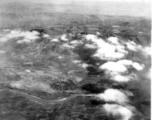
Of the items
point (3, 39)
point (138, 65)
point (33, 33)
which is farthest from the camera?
point (33, 33)

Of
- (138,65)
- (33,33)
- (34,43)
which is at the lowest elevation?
(138,65)

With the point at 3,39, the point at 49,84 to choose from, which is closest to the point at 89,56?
the point at 49,84

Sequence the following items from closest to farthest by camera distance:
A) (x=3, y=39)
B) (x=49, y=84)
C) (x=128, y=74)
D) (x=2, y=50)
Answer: (x=49, y=84)
(x=128, y=74)
(x=2, y=50)
(x=3, y=39)

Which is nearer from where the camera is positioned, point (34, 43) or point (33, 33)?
point (34, 43)

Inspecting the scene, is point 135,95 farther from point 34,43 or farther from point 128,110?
point 34,43

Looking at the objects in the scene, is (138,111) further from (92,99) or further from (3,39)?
(3,39)

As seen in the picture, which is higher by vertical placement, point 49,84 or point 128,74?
point 128,74

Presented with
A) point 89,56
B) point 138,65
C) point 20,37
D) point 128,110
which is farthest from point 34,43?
point 128,110
